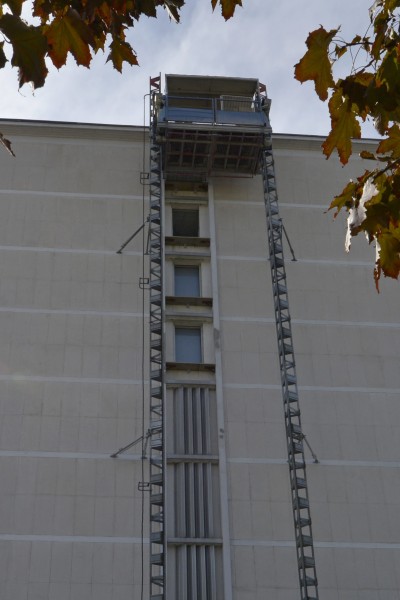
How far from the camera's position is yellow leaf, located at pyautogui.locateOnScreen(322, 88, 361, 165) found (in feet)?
15.2

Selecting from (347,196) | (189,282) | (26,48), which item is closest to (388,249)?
(347,196)

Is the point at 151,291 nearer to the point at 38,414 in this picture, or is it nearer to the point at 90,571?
the point at 38,414

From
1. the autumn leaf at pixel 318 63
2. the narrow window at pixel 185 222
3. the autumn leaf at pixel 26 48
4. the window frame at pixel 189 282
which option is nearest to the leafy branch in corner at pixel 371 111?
the autumn leaf at pixel 318 63

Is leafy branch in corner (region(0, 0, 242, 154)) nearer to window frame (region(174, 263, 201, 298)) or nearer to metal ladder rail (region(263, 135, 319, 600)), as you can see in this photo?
metal ladder rail (region(263, 135, 319, 600))

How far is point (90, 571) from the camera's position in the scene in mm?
26188

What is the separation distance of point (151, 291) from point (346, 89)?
90.3 ft

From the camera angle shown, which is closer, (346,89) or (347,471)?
(346,89)

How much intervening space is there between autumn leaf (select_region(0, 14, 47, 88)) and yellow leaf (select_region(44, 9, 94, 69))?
49 cm

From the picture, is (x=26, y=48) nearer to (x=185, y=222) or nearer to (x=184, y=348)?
(x=184, y=348)

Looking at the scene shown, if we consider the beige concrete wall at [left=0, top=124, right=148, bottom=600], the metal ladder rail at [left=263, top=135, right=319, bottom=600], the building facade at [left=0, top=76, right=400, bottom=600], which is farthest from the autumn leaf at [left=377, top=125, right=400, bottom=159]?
the beige concrete wall at [left=0, top=124, right=148, bottom=600]

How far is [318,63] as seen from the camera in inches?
175

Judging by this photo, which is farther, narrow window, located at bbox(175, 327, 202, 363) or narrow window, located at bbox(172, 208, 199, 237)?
narrow window, located at bbox(172, 208, 199, 237)

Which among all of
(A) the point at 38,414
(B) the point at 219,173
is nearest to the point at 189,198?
(B) the point at 219,173

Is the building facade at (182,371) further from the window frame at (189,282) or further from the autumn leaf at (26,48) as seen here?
the autumn leaf at (26,48)
